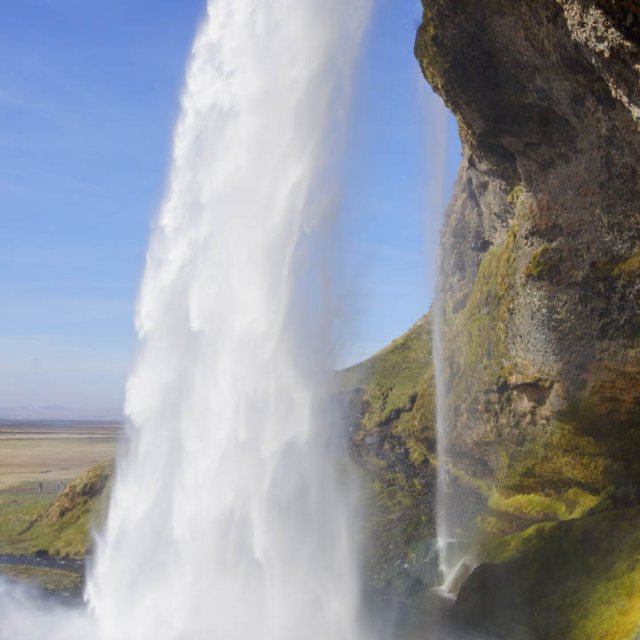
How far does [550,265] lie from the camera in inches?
928

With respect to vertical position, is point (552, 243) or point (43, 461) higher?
point (552, 243)

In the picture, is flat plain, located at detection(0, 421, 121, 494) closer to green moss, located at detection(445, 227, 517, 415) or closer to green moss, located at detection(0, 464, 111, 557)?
green moss, located at detection(0, 464, 111, 557)

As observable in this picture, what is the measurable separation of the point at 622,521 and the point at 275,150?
1453cm

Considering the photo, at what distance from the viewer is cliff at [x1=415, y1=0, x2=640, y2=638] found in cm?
1812

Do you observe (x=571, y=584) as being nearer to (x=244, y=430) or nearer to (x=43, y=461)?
(x=244, y=430)

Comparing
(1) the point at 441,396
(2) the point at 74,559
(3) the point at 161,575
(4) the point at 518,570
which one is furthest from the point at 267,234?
(2) the point at 74,559

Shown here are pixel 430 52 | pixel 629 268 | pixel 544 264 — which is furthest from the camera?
pixel 544 264

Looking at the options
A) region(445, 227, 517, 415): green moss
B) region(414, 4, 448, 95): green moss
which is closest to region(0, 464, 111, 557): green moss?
region(445, 227, 517, 415): green moss

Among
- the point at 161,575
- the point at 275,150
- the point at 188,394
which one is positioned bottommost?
the point at 161,575

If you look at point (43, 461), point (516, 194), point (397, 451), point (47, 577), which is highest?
point (516, 194)

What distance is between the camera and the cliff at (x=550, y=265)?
18.1 meters

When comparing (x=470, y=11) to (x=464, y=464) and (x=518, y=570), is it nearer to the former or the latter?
(x=518, y=570)

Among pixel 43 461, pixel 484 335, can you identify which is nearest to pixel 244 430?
pixel 484 335

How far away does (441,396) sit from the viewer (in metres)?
32.6
